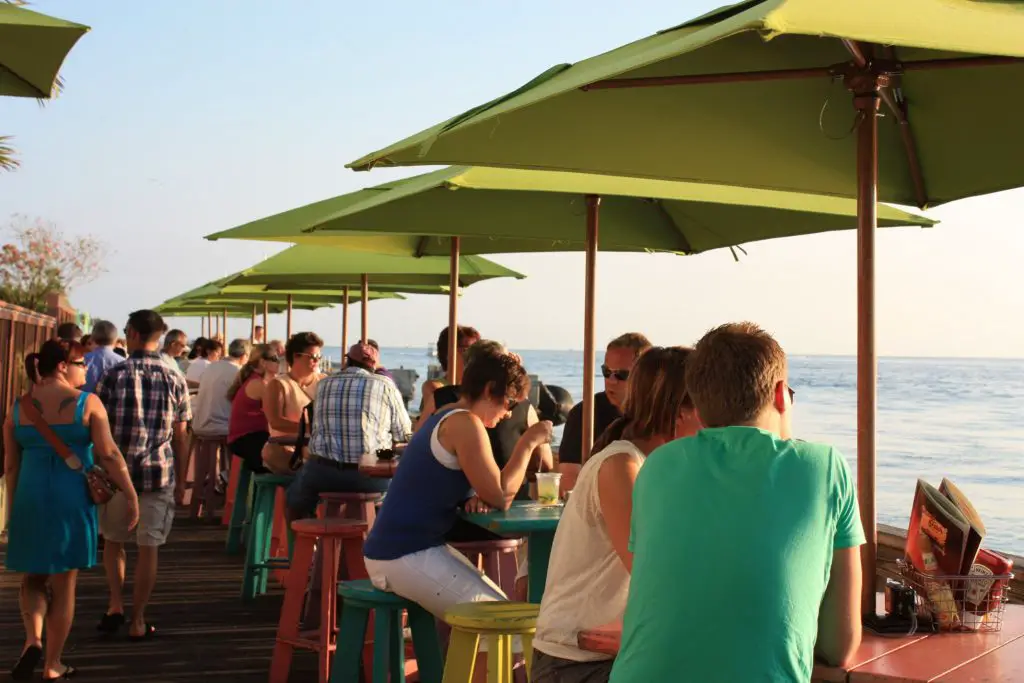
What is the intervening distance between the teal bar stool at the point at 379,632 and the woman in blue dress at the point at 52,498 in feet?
5.11

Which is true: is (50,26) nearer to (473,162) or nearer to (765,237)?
(473,162)

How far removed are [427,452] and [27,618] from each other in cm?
242

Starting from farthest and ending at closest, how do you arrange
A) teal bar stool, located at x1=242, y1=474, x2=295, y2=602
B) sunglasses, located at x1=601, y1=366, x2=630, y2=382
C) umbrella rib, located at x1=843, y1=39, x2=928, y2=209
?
teal bar stool, located at x1=242, y1=474, x2=295, y2=602 → sunglasses, located at x1=601, y1=366, x2=630, y2=382 → umbrella rib, located at x1=843, y1=39, x2=928, y2=209

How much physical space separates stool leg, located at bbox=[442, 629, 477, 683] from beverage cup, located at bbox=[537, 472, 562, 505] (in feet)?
3.52

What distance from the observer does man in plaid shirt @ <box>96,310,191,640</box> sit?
21.9ft

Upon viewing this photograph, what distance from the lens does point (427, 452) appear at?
4621mm

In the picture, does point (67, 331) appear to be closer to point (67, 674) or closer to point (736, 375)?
point (67, 674)

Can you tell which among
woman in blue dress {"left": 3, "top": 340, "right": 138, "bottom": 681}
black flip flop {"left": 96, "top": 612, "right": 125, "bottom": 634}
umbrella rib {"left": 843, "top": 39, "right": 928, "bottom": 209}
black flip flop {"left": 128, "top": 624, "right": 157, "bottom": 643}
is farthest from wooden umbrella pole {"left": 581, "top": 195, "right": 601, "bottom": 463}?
black flip flop {"left": 96, "top": 612, "right": 125, "bottom": 634}

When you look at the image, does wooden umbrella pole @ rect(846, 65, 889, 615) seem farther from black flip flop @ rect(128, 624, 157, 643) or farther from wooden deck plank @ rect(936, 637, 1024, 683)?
black flip flop @ rect(128, 624, 157, 643)

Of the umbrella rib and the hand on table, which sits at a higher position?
the umbrella rib

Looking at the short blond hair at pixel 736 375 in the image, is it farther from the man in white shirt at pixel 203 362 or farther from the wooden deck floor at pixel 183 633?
the man in white shirt at pixel 203 362

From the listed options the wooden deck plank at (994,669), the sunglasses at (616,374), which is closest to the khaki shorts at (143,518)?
the sunglasses at (616,374)

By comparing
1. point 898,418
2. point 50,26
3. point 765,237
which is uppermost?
point 50,26

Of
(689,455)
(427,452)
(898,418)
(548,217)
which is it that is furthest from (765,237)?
(898,418)
